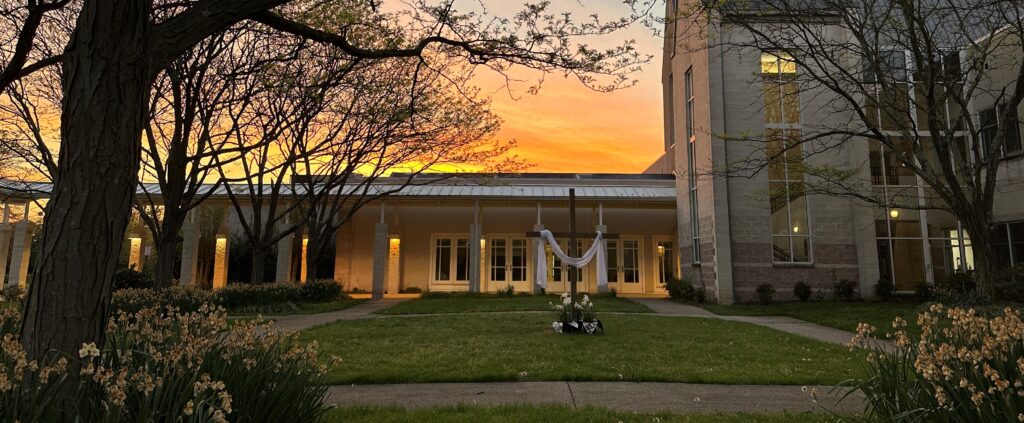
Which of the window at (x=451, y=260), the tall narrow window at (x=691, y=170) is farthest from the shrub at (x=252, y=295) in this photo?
the tall narrow window at (x=691, y=170)

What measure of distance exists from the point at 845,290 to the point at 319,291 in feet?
57.5

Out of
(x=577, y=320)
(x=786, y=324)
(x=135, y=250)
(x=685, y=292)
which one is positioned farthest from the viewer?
(x=135, y=250)

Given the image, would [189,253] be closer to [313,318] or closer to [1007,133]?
[313,318]

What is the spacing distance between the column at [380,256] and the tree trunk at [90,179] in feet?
59.5

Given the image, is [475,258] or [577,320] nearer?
[577,320]

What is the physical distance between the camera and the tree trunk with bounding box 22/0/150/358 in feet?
9.59

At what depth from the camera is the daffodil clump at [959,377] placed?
9.31 feet

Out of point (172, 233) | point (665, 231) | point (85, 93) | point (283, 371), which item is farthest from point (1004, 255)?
point (172, 233)

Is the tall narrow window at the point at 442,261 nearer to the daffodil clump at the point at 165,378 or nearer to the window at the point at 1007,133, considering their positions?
the daffodil clump at the point at 165,378

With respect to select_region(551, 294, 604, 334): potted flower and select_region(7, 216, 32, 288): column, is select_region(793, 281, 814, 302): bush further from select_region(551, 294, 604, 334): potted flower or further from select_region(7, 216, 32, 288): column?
select_region(7, 216, 32, 288): column

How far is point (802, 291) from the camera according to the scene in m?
16.2

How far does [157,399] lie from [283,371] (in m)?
1.05

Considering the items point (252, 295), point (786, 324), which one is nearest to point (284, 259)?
point (252, 295)

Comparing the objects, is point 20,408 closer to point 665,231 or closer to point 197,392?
point 197,392
